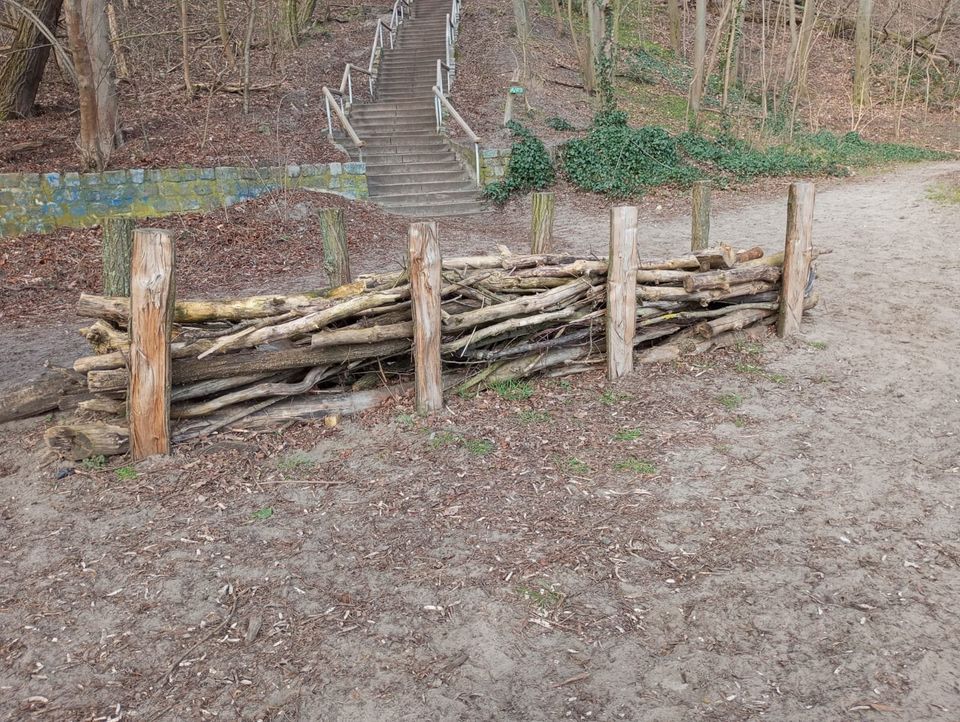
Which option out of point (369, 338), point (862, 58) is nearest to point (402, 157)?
point (369, 338)

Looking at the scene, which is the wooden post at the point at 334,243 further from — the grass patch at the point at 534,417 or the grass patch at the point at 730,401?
the grass patch at the point at 730,401

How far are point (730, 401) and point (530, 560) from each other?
2423 millimetres

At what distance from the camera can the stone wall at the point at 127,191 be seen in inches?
412

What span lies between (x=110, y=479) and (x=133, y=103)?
39.2 feet

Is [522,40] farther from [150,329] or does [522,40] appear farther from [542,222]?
[150,329]

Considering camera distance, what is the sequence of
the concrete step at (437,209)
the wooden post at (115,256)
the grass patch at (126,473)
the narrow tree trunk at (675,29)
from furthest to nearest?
1. the narrow tree trunk at (675,29)
2. the concrete step at (437,209)
3. the wooden post at (115,256)
4. the grass patch at (126,473)

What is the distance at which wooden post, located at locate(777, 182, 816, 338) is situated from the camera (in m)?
6.42

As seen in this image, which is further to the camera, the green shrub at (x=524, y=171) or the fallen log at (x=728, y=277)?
the green shrub at (x=524, y=171)

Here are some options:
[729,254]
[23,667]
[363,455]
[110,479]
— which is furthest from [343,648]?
[729,254]

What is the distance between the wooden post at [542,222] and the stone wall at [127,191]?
674 centimetres

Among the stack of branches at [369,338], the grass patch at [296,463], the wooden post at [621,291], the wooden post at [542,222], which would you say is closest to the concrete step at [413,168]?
the wooden post at [542,222]

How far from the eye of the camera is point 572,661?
319cm

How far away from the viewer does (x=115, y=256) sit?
17.5 feet

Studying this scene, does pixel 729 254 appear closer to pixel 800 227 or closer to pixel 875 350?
pixel 800 227
